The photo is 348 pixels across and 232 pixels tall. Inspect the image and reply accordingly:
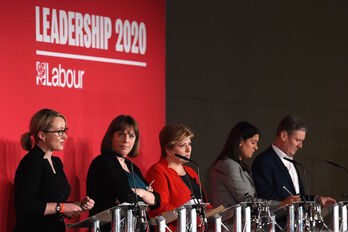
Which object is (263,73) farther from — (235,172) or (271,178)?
(235,172)

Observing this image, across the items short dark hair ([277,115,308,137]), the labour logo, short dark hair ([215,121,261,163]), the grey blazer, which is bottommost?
the grey blazer

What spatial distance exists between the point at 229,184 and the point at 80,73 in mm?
1203

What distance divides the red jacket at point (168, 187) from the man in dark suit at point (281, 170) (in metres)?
0.89

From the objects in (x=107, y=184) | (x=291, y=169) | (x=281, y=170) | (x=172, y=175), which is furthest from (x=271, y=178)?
(x=107, y=184)

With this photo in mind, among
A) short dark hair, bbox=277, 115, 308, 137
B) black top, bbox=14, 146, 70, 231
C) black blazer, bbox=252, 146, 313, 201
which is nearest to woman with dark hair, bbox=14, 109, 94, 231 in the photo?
black top, bbox=14, 146, 70, 231

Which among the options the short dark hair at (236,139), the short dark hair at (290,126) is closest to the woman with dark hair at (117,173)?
the short dark hair at (236,139)

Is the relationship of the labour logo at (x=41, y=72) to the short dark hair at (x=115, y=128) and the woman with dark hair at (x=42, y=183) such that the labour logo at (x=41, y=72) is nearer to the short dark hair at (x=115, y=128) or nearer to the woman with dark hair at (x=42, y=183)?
the woman with dark hair at (x=42, y=183)

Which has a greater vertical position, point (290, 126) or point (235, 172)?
point (290, 126)

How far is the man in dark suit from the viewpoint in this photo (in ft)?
19.0

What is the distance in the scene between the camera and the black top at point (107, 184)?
183 inches

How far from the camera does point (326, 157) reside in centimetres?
792

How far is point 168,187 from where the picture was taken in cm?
502

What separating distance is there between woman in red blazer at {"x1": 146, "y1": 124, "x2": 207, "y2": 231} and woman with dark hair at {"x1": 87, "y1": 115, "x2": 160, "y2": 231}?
0.10 m

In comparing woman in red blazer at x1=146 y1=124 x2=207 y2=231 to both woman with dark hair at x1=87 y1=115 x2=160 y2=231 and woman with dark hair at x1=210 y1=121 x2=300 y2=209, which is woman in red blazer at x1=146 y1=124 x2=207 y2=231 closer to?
woman with dark hair at x1=87 y1=115 x2=160 y2=231
